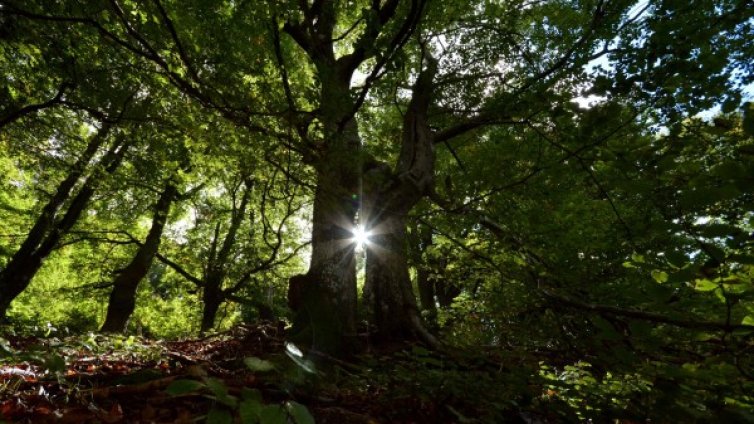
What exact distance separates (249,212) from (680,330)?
1180cm

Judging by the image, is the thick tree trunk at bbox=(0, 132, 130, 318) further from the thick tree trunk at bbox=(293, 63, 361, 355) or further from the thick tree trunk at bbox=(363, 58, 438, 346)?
the thick tree trunk at bbox=(363, 58, 438, 346)

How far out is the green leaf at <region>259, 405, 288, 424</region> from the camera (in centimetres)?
83

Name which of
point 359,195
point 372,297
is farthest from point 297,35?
point 372,297

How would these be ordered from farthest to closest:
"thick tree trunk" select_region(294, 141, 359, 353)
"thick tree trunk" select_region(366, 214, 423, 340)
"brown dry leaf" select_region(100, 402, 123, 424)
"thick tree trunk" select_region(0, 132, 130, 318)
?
"thick tree trunk" select_region(0, 132, 130, 318) → "thick tree trunk" select_region(366, 214, 423, 340) → "thick tree trunk" select_region(294, 141, 359, 353) → "brown dry leaf" select_region(100, 402, 123, 424)

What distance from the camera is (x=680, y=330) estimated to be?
117 inches

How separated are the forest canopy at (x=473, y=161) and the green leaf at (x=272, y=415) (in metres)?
0.03

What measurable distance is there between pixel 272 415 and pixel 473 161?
8.44m

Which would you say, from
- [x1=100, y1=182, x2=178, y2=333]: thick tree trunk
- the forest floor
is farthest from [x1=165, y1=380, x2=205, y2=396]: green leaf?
[x1=100, y1=182, x2=178, y2=333]: thick tree trunk

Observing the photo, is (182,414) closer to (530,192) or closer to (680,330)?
(680,330)

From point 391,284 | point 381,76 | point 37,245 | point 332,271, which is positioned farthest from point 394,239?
point 37,245

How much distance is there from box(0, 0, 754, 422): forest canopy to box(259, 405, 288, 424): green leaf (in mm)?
28

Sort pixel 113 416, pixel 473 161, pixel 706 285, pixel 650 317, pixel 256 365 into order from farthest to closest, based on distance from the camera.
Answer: pixel 473 161, pixel 650 317, pixel 113 416, pixel 706 285, pixel 256 365

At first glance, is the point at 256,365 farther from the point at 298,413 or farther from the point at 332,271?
the point at 332,271

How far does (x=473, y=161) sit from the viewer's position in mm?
8727
